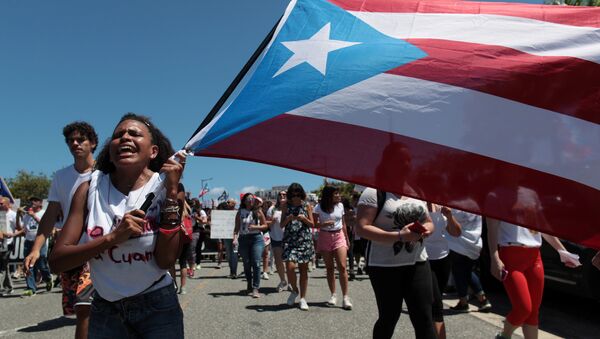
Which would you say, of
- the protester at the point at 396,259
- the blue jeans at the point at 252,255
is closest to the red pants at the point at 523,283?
the protester at the point at 396,259

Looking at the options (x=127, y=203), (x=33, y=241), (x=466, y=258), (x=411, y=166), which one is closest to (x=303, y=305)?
(x=466, y=258)

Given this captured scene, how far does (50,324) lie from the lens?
249 inches

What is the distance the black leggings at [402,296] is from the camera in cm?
354

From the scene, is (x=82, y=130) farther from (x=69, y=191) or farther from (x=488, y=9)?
(x=488, y=9)

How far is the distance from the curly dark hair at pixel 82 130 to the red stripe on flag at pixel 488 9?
224cm

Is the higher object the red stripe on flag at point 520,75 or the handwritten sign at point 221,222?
the red stripe on flag at point 520,75

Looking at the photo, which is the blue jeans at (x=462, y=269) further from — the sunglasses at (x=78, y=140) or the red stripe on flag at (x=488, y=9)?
the sunglasses at (x=78, y=140)

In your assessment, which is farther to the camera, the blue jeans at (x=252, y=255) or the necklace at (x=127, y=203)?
the blue jeans at (x=252, y=255)

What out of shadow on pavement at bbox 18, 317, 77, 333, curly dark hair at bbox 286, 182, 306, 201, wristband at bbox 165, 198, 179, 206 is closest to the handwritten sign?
curly dark hair at bbox 286, 182, 306, 201

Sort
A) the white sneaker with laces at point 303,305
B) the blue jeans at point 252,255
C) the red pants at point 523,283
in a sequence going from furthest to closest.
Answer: the blue jeans at point 252,255 < the white sneaker with laces at point 303,305 < the red pants at point 523,283

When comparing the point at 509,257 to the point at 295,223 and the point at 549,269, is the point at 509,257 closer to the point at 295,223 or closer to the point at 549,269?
the point at 549,269

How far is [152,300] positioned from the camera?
227 centimetres

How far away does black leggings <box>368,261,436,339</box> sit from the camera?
3537 mm

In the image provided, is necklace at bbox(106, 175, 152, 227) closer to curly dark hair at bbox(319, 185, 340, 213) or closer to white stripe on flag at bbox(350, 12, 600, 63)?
white stripe on flag at bbox(350, 12, 600, 63)
